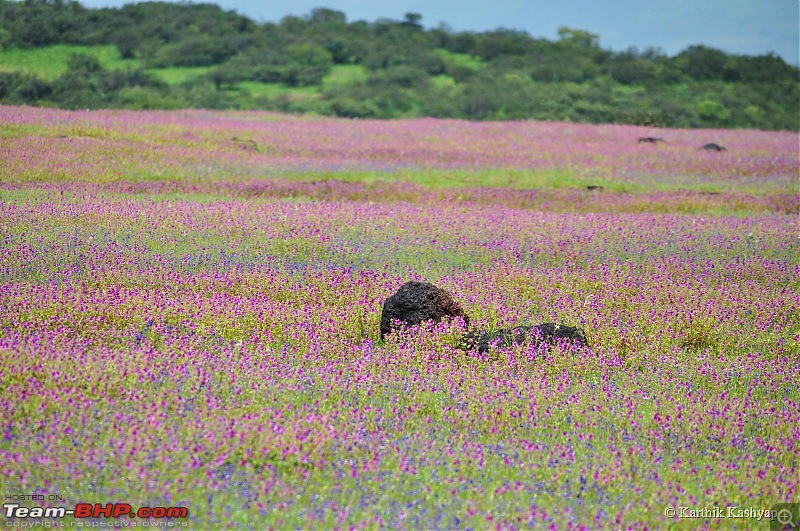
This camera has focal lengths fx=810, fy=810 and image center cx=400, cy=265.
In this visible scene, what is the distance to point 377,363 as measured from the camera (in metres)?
6.31

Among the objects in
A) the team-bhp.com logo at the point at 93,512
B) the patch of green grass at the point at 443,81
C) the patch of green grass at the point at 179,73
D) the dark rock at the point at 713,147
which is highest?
the patch of green grass at the point at 443,81

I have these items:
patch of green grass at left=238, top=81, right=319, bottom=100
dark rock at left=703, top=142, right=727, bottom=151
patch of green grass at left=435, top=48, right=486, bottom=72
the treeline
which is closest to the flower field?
dark rock at left=703, top=142, right=727, bottom=151

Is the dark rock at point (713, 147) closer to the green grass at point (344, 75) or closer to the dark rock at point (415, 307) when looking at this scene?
the dark rock at point (415, 307)

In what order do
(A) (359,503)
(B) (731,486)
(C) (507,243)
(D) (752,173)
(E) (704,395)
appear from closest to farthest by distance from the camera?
(A) (359,503) → (B) (731,486) → (E) (704,395) → (C) (507,243) → (D) (752,173)

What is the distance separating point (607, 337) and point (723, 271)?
145 inches

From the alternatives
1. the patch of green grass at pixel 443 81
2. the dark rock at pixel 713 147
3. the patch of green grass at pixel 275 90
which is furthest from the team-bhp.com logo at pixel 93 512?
the patch of green grass at pixel 443 81

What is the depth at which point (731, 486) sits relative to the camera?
4543 mm

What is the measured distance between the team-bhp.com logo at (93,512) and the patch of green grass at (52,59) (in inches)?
1413

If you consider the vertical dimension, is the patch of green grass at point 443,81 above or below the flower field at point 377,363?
above

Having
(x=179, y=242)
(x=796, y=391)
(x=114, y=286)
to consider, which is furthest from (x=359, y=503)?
(x=179, y=242)

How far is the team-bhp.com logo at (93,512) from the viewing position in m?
3.71

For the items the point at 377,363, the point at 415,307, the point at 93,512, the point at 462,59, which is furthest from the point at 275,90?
the point at 93,512

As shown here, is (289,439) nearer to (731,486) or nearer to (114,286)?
(731,486)

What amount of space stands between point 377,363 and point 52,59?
42691 millimetres
